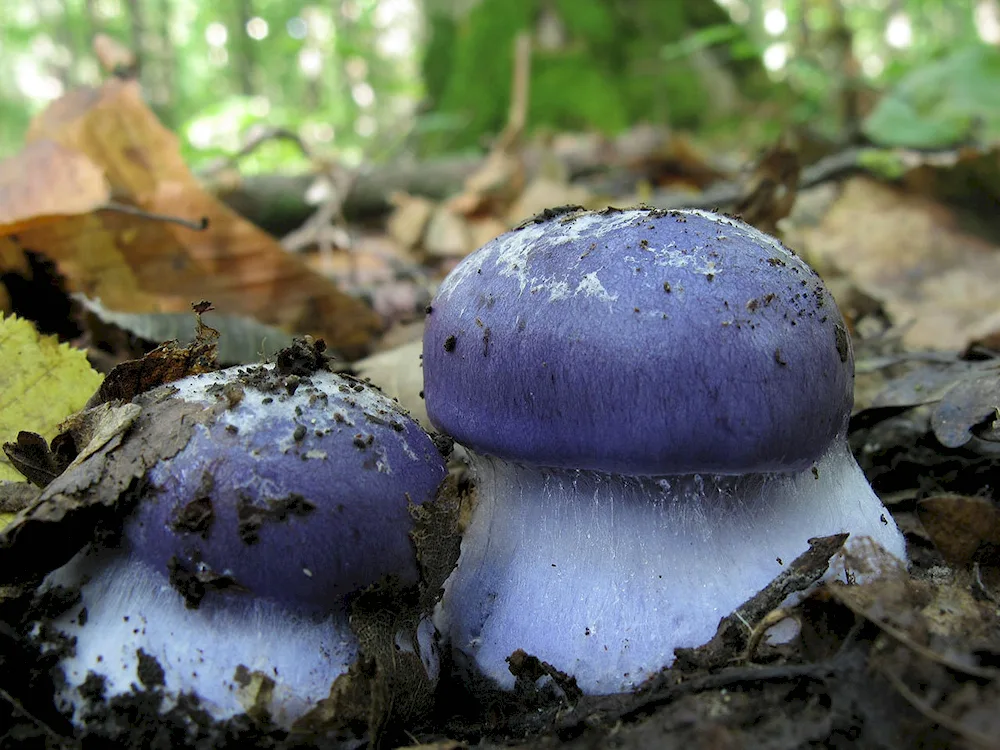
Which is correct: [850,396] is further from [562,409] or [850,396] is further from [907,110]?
[907,110]

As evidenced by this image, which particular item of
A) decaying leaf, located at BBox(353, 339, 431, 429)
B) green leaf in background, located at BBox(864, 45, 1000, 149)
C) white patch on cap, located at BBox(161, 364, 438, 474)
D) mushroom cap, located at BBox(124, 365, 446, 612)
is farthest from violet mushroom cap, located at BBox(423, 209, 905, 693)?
green leaf in background, located at BBox(864, 45, 1000, 149)

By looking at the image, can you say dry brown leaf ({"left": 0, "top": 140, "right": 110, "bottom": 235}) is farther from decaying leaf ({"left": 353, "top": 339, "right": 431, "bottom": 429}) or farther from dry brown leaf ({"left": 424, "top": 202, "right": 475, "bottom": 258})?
dry brown leaf ({"left": 424, "top": 202, "right": 475, "bottom": 258})

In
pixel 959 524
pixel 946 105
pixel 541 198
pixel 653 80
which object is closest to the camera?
pixel 959 524

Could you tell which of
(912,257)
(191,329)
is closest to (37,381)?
(191,329)

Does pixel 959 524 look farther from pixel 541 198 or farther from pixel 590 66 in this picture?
pixel 590 66

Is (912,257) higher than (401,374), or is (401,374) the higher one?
(401,374)

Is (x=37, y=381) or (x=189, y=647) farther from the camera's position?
(x=37, y=381)

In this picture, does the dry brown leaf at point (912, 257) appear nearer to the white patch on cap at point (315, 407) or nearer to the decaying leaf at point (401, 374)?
the decaying leaf at point (401, 374)
